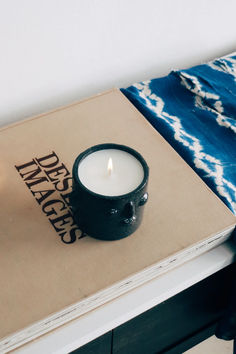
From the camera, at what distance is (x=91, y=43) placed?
70 cm

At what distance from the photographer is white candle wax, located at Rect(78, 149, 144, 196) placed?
48cm

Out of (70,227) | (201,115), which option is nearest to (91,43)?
(201,115)

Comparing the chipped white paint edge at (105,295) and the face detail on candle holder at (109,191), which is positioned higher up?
the face detail on candle holder at (109,191)

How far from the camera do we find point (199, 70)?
0.77 m

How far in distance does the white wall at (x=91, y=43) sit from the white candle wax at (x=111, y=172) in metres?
0.24

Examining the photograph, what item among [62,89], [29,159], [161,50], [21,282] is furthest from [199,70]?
[21,282]

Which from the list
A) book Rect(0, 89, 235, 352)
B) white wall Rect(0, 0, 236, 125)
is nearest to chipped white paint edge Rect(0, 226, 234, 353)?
book Rect(0, 89, 235, 352)

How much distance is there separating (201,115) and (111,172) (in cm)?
28

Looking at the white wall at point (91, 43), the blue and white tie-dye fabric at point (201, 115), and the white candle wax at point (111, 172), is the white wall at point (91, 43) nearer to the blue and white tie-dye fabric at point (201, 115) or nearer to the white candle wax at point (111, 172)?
the blue and white tie-dye fabric at point (201, 115)

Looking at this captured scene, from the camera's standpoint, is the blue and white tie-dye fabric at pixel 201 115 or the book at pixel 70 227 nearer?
the book at pixel 70 227

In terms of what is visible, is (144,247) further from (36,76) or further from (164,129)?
(36,76)

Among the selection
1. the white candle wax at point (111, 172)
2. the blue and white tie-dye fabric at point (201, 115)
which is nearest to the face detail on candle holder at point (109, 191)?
the white candle wax at point (111, 172)

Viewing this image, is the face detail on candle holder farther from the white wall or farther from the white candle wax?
the white wall

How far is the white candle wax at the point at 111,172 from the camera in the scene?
48 cm
